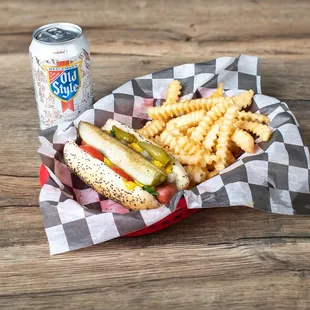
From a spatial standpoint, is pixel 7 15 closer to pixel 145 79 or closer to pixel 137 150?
pixel 145 79

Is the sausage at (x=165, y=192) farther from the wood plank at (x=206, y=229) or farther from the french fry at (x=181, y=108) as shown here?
the french fry at (x=181, y=108)


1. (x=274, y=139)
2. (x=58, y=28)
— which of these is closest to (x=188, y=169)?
(x=274, y=139)

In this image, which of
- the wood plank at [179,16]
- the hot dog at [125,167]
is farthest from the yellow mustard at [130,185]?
the wood plank at [179,16]

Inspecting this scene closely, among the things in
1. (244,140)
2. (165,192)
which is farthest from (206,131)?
(165,192)

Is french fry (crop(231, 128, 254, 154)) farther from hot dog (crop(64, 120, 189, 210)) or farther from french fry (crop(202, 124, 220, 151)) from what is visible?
hot dog (crop(64, 120, 189, 210))

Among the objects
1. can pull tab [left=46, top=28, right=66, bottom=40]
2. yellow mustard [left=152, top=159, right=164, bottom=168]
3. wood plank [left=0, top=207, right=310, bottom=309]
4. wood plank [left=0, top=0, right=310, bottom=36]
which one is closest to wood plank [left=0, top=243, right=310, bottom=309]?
wood plank [left=0, top=207, right=310, bottom=309]

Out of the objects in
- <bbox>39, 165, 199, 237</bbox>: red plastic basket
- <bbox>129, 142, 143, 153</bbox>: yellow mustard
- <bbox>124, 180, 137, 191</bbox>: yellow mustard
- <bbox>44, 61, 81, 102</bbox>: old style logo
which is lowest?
<bbox>39, 165, 199, 237</bbox>: red plastic basket

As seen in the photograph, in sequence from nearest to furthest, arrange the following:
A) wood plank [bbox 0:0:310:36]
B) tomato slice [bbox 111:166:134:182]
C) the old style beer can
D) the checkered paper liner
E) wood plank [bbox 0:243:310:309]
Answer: wood plank [bbox 0:243:310:309] → the checkered paper liner → tomato slice [bbox 111:166:134:182] → the old style beer can → wood plank [bbox 0:0:310:36]

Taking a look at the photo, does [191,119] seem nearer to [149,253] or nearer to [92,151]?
[92,151]
